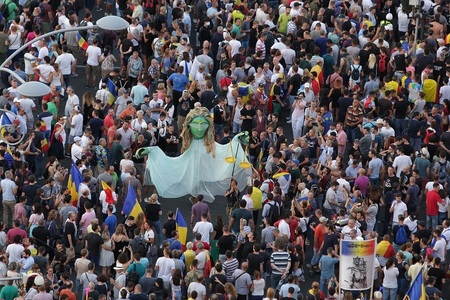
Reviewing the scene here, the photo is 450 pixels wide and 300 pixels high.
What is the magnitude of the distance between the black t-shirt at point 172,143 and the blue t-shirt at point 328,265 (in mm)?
5852

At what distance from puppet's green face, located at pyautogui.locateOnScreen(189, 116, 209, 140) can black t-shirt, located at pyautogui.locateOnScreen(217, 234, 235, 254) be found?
12.5 feet

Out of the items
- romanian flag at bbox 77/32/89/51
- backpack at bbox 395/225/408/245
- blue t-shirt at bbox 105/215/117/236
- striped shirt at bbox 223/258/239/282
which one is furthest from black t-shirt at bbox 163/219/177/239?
romanian flag at bbox 77/32/89/51

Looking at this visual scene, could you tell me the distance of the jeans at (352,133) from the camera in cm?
3316

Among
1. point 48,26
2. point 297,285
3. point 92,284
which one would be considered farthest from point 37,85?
point 48,26

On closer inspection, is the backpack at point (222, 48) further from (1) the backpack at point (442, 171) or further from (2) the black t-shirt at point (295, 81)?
(1) the backpack at point (442, 171)

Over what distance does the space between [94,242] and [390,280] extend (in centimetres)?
554

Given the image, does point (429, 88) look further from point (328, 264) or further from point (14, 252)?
point (14, 252)

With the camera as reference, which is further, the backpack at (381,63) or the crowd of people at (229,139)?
the backpack at (381,63)

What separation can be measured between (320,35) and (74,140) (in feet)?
26.1

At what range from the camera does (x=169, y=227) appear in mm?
28672

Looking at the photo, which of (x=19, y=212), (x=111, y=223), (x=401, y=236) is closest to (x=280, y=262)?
(x=401, y=236)

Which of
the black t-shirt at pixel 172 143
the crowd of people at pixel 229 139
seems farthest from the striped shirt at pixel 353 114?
the black t-shirt at pixel 172 143

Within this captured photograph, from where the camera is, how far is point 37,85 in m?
23.0

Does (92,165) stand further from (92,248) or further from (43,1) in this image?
(43,1)
